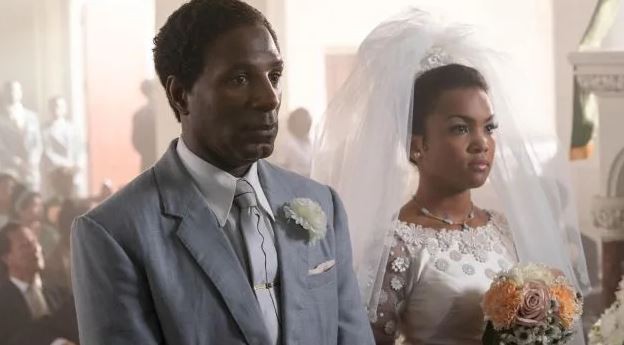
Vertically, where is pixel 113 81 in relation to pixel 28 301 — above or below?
above

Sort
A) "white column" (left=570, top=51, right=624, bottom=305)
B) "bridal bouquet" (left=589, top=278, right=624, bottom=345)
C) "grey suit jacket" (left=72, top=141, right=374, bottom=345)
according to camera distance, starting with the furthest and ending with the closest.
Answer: "white column" (left=570, top=51, right=624, bottom=305) → "bridal bouquet" (left=589, top=278, right=624, bottom=345) → "grey suit jacket" (left=72, top=141, right=374, bottom=345)

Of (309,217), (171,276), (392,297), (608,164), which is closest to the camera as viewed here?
(171,276)

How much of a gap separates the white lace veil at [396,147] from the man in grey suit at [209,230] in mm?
511

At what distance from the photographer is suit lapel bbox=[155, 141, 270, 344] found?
48.5 inches

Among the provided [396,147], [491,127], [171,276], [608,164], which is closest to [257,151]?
[171,276]

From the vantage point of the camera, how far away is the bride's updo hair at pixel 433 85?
6.08ft

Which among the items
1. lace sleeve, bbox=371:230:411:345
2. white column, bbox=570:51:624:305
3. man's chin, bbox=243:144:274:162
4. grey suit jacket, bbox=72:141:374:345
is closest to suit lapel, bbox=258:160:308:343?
grey suit jacket, bbox=72:141:374:345

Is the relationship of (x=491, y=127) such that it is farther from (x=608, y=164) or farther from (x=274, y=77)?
(x=608, y=164)

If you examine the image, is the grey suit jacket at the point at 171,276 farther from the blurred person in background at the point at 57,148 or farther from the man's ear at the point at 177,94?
the blurred person in background at the point at 57,148

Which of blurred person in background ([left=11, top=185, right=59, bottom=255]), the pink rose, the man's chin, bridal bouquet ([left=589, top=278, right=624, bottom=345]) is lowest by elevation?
bridal bouquet ([left=589, top=278, right=624, bottom=345])

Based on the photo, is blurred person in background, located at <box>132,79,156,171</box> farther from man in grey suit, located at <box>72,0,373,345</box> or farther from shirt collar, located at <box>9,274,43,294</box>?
man in grey suit, located at <box>72,0,373,345</box>

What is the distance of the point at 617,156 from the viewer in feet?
8.72

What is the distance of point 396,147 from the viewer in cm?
185

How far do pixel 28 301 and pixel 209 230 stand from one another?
1410 mm
